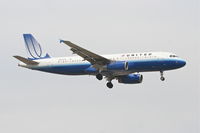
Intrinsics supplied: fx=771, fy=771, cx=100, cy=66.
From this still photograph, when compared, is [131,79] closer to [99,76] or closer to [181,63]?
[99,76]

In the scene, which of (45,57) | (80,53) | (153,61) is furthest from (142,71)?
(45,57)

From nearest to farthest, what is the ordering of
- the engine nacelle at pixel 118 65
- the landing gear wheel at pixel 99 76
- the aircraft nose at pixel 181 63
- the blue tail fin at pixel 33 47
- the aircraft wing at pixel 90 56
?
1. the engine nacelle at pixel 118 65
2. the aircraft wing at pixel 90 56
3. the aircraft nose at pixel 181 63
4. the landing gear wheel at pixel 99 76
5. the blue tail fin at pixel 33 47

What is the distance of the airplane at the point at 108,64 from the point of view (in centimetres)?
8562

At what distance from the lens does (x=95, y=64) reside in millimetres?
88062

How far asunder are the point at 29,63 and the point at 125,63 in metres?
13.3

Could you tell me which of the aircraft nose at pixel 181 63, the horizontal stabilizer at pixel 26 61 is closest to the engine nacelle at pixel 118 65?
the aircraft nose at pixel 181 63

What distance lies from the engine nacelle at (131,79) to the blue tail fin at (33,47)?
31.7 feet

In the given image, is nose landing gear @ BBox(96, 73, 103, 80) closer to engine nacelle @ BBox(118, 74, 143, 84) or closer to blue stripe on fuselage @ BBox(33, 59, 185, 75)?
blue stripe on fuselage @ BBox(33, 59, 185, 75)

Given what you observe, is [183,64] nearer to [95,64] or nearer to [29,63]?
[95,64]

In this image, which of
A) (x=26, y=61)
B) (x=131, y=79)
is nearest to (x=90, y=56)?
(x=131, y=79)

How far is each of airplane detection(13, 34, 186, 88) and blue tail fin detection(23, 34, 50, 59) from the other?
18cm

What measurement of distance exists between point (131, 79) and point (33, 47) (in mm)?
13497

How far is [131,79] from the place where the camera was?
92.3 meters

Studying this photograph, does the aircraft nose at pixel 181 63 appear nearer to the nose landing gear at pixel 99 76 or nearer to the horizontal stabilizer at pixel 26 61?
the nose landing gear at pixel 99 76
